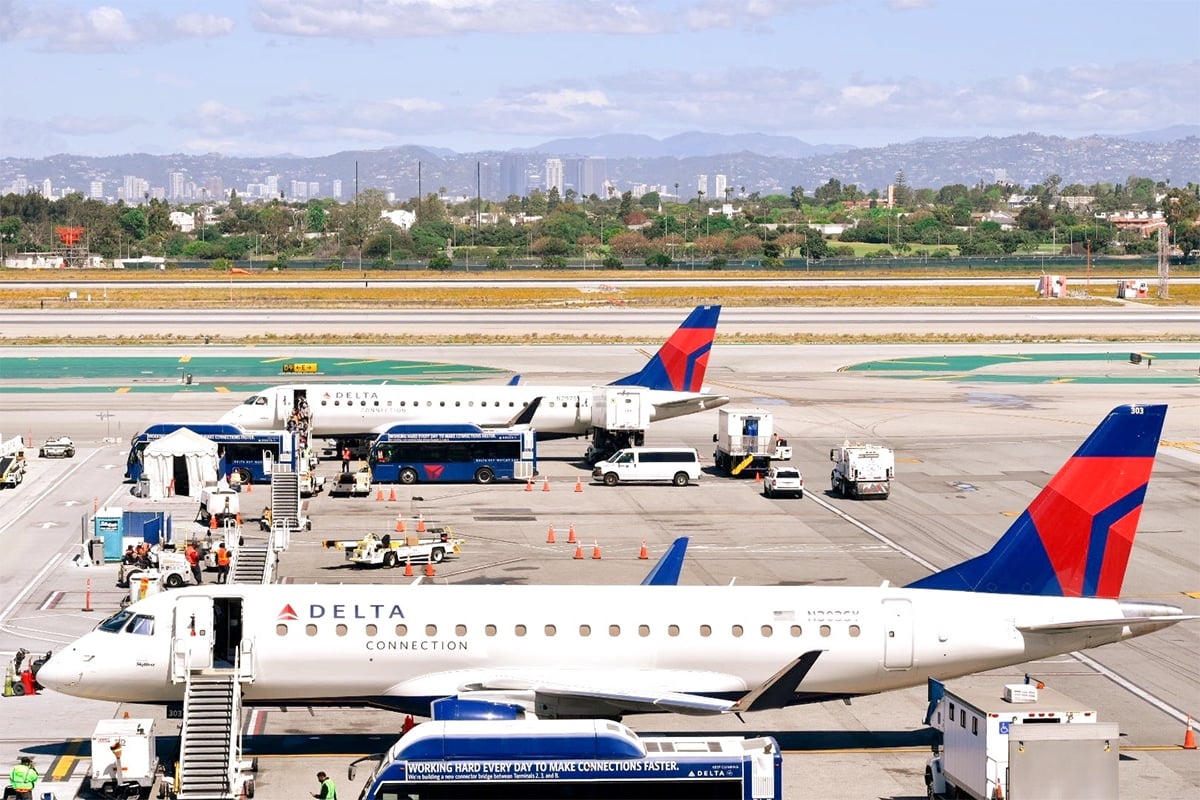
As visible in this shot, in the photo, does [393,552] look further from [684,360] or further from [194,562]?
[684,360]

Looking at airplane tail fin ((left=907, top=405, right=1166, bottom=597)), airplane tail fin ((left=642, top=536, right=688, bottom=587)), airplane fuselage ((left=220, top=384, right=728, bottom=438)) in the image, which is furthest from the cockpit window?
airplane fuselage ((left=220, top=384, right=728, bottom=438))

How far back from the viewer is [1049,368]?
409ft

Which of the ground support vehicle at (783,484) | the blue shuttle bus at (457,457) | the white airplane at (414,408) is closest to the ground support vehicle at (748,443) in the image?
the ground support vehicle at (783,484)

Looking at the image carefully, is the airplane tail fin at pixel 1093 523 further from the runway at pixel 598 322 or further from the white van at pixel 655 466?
the runway at pixel 598 322

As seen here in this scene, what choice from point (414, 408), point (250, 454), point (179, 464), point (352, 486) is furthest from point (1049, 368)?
point (179, 464)

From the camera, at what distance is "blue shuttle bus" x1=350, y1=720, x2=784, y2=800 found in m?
26.9

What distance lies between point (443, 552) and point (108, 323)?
4347 inches

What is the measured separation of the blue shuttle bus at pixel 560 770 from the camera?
26.9 metres

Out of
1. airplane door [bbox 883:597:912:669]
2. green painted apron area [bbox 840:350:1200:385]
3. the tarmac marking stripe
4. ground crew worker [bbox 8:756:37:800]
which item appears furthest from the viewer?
green painted apron area [bbox 840:350:1200:385]

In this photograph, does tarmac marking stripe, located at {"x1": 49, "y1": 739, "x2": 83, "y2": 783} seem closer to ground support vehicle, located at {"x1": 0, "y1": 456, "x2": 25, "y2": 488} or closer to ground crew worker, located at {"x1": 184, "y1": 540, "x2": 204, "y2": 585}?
ground crew worker, located at {"x1": 184, "y1": 540, "x2": 204, "y2": 585}

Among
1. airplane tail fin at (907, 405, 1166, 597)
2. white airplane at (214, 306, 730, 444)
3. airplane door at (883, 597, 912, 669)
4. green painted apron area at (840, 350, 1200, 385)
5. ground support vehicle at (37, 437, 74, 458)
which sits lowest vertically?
ground support vehicle at (37, 437, 74, 458)

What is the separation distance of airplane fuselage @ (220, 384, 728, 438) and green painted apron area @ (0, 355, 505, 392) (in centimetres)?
2803

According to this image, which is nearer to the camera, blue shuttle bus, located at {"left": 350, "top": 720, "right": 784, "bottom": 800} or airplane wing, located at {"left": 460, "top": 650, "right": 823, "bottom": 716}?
blue shuttle bus, located at {"left": 350, "top": 720, "right": 784, "bottom": 800}

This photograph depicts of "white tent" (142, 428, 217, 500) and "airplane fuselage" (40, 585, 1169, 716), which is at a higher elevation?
"airplane fuselage" (40, 585, 1169, 716)
